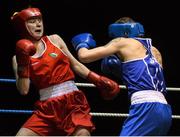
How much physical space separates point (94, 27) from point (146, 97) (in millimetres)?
2573

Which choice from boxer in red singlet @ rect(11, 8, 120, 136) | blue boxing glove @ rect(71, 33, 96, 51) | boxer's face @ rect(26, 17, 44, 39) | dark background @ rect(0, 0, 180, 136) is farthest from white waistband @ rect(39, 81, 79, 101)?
dark background @ rect(0, 0, 180, 136)

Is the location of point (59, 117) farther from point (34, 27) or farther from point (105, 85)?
point (34, 27)

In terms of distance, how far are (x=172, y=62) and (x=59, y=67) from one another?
108 inches

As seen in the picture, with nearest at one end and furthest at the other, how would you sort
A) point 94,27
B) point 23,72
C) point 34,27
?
point 23,72 < point 34,27 < point 94,27

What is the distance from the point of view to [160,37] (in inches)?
218

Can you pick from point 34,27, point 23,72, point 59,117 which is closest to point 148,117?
point 59,117

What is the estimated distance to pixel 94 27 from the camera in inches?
214

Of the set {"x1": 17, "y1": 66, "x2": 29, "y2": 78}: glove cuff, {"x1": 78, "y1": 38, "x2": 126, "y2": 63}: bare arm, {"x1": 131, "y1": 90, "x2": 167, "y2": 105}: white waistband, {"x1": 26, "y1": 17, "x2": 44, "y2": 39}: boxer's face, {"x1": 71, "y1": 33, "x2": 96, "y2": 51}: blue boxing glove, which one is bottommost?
{"x1": 131, "y1": 90, "x2": 167, "y2": 105}: white waistband

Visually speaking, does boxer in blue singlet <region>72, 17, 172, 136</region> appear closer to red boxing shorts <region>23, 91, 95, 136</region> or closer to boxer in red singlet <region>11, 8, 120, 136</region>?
boxer in red singlet <region>11, 8, 120, 136</region>

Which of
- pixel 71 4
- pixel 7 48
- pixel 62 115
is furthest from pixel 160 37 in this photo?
pixel 62 115

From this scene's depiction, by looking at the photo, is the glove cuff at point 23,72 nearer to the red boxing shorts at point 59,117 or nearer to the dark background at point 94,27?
the red boxing shorts at point 59,117

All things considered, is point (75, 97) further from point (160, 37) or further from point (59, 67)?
point (160, 37)

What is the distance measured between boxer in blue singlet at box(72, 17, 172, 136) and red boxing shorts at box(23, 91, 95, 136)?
26 cm

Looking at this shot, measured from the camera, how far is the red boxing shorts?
3035 mm
